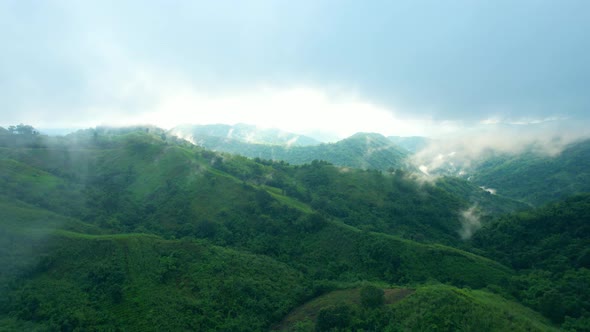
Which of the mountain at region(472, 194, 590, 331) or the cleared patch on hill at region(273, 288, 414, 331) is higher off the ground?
the mountain at region(472, 194, 590, 331)

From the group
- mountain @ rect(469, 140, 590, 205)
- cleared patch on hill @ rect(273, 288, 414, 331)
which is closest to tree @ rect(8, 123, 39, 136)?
cleared patch on hill @ rect(273, 288, 414, 331)

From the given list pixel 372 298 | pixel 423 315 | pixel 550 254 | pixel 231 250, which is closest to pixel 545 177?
pixel 550 254

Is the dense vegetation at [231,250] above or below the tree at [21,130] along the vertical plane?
below

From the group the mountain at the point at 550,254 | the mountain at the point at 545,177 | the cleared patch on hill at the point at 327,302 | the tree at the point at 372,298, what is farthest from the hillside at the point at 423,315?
the mountain at the point at 545,177

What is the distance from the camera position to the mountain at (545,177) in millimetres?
136250

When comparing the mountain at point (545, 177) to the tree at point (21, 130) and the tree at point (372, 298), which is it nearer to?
the tree at point (372, 298)

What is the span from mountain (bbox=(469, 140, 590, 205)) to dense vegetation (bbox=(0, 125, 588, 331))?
8240cm

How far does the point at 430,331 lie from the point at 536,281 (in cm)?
3066

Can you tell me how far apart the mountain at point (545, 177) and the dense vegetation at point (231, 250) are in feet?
270

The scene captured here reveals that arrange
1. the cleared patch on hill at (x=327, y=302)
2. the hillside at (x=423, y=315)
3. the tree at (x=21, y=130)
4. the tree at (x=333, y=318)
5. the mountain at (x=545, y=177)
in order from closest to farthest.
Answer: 1. the hillside at (x=423, y=315)
2. the tree at (x=333, y=318)
3. the cleared patch on hill at (x=327, y=302)
4. the tree at (x=21, y=130)
5. the mountain at (x=545, y=177)

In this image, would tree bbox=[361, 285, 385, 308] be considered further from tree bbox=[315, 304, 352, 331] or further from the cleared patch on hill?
tree bbox=[315, 304, 352, 331]

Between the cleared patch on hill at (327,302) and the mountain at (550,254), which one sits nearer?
the mountain at (550,254)

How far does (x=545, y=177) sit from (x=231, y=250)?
7017 inches

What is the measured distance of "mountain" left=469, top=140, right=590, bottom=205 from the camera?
136 meters
